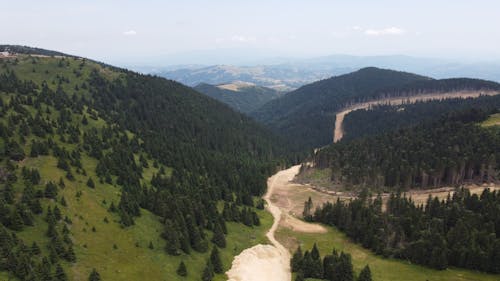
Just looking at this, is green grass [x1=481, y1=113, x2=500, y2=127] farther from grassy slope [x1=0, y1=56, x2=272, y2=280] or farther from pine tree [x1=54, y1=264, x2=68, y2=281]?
pine tree [x1=54, y1=264, x2=68, y2=281]

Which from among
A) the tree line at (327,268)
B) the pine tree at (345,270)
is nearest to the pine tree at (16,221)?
the tree line at (327,268)

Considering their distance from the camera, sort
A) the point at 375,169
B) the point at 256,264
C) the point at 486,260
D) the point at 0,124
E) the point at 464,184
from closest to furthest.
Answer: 1. the point at 486,260
2. the point at 256,264
3. the point at 0,124
4. the point at 464,184
5. the point at 375,169

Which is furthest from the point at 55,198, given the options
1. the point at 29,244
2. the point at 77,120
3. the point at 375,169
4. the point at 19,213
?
the point at 375,169

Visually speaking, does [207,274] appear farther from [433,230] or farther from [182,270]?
[433,230]

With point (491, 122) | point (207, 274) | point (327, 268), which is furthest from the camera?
point (491, 122)

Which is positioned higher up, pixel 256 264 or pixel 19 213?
pixel 19 213

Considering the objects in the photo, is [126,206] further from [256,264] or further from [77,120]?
[77,120]

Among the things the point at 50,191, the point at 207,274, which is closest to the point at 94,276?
the point at 207,274
